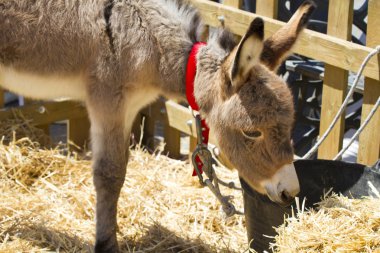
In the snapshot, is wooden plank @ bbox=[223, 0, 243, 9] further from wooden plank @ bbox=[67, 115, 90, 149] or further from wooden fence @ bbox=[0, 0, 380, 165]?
wooden plank @ bbox=[67, 115, 90, 149]

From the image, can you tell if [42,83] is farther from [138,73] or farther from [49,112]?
[49,112]

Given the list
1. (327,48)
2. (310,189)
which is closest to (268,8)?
(327,48)

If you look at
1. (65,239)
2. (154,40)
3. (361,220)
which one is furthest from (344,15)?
(65,239)

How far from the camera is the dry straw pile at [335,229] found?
2906 millimetres

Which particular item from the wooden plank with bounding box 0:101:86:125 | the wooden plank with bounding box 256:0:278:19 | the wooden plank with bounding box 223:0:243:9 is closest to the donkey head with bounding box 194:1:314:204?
the wooden plank with bounding box 256:0:278:19

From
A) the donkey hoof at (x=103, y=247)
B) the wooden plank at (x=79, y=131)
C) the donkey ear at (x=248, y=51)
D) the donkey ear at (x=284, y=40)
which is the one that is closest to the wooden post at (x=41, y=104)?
the wooden plank at (x=79, y=131)

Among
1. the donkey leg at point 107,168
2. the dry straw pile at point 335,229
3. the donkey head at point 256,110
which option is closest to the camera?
the dry straw pile at point 335,229

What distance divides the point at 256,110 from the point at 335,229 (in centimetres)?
66

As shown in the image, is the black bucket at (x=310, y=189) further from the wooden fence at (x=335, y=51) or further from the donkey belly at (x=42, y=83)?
the donkey belly at (x=42, y=83)

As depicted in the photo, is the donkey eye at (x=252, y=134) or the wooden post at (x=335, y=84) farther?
the wooden post at (x=335, y=84)

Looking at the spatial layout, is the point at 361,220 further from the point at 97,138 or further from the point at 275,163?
the point at 97,138

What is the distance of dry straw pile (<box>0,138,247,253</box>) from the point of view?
4.12 m

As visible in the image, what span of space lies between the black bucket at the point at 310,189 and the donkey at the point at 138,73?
148 mm

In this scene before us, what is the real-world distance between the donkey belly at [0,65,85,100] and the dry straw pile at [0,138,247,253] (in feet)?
2.93
